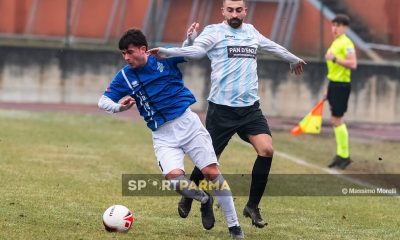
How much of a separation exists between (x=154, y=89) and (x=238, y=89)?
117 centimetres

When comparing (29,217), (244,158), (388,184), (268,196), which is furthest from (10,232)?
(244,158)

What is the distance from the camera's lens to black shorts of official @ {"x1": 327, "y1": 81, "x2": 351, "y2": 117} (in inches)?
627

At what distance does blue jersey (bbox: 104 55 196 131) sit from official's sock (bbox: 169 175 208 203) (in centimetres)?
53

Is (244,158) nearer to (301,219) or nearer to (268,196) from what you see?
(268,196)

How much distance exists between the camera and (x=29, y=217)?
929 cm

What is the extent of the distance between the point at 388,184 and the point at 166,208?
4.15 meters

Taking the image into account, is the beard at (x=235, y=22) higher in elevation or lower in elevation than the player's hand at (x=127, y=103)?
→ higher

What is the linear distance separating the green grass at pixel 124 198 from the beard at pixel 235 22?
194cm

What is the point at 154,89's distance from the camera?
28.7 feet

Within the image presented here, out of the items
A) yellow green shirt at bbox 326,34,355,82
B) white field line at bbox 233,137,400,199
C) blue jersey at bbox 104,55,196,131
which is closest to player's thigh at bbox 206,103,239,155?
blue jersey at bbox 104,55,196,131

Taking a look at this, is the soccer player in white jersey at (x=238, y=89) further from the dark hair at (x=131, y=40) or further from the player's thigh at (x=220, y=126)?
the dark hair at (x=131, y=40)

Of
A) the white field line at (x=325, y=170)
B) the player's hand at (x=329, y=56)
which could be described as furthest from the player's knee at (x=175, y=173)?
the player's hand at (x=329, y=56)

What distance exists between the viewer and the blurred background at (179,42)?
25.2m

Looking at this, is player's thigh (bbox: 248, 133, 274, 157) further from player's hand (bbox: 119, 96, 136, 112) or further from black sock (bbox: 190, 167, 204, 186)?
player's hand (bbox: 119, 96, 136, 112)
